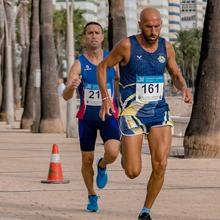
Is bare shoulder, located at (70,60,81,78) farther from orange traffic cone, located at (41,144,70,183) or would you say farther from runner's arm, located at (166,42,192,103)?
orange traffic cone, located at (41,144,70,183)

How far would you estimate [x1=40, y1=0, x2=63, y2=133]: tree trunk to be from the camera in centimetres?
3509

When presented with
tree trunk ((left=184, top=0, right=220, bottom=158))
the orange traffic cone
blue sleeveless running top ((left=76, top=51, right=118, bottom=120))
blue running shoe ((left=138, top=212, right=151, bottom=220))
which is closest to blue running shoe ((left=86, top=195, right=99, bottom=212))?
blue sleeveless running top ((left=76, top=51, right=118, bottom=120))

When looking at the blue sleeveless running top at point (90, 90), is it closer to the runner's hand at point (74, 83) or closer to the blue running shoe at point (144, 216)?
the runner's hand at point (74, 83)

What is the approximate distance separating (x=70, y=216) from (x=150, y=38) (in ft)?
6.64

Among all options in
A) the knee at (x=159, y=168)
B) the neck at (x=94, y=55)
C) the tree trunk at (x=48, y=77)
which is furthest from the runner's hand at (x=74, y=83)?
the tree trunk at (x=48, y=77)

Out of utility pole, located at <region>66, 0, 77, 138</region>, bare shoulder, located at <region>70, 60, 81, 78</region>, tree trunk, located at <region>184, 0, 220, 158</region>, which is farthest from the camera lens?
utility pole, located at <region>66, 0, 77, 138</region>

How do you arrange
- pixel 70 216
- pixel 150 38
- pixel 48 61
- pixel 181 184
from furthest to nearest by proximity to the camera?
pixel 48 61
pixel 181 184
pixel 70 216
pixel 150 38

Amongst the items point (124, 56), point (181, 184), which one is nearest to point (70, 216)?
point (124, 56)

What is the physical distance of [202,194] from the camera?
39.4 ft

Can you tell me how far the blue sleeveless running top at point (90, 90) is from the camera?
10.2 metres

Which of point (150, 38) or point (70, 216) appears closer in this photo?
point (150, 38)

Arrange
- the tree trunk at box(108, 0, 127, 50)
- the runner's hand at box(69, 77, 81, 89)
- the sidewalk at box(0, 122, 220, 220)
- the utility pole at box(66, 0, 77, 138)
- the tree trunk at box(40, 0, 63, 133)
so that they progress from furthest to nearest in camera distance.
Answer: the tree trunk at box(40, 0, 63, 133), the utility pole at box(66, 0, 77, 138), the tree trunk at box(108, 0, 127, 50), the sidewalk at box(0, 122, 220, 220), the runner's hand at box(69, 77, 81, 89)

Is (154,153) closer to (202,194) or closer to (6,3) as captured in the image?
(202,194)

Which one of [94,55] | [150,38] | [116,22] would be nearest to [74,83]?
[94,55]
